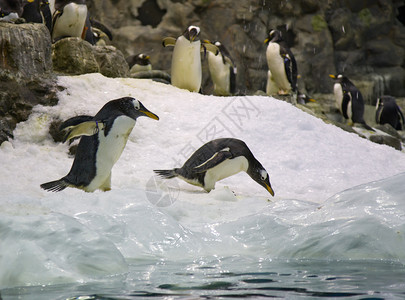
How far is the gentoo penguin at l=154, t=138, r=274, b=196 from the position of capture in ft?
15.2

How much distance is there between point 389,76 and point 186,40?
25.7ft

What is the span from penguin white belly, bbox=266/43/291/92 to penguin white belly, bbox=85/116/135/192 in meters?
5.96

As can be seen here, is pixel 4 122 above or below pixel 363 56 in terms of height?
above

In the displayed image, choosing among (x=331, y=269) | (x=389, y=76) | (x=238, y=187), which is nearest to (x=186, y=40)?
(x=238, y=187)

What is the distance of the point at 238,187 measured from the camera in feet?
16.8

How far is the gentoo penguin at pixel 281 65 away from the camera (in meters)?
9.77

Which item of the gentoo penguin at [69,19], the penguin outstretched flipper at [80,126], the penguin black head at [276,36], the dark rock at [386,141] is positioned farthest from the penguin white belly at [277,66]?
the penguin outstretched flipper at [80,126]

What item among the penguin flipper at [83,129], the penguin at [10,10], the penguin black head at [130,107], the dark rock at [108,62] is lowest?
the dark rock at [108,62]

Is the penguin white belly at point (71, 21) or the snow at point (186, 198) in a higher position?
the penguin white belly at point (71, 21)

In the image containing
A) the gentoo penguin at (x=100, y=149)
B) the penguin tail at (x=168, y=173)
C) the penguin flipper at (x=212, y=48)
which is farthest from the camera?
the penguin flipper at (x=212, y=48)

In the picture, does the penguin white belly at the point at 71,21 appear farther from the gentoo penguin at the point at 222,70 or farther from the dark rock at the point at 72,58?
the gentoo penguin at the point at 222,70

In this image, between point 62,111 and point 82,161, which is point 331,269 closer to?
point 82,161

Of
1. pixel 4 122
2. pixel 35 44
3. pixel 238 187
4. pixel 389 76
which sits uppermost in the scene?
pixel 35 44

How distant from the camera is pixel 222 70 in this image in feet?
33.6
